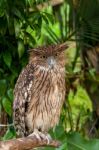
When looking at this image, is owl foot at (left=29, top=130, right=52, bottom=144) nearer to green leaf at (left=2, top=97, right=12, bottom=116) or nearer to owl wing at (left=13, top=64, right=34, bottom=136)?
owl wing at (left=13, top=64, right=34, bottom=136)

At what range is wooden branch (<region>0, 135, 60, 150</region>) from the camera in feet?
15.0

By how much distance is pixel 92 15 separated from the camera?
611cm

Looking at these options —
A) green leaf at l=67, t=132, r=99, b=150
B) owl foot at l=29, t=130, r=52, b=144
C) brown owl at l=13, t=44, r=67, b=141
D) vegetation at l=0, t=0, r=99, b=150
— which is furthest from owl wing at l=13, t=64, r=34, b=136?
green leaf at l=67, t=132, r=99, b=150

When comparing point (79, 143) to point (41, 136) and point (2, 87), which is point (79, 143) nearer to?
point (41, 136)

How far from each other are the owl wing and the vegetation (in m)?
0.27

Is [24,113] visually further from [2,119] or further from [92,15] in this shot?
[92,15]

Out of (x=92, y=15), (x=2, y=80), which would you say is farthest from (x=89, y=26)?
(x=2, y=80)

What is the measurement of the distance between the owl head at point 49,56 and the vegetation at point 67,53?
1.59 feet

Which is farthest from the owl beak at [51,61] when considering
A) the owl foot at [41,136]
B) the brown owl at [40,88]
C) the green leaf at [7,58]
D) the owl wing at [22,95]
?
the green leaf at [7,58]

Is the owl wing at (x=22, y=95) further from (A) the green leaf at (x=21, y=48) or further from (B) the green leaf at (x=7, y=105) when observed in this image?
(A) the green leaf at (x=21, y=48)

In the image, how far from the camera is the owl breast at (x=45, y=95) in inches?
203

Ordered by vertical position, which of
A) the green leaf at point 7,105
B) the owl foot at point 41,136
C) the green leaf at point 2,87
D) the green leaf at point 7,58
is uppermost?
the green leaf at point 7,58

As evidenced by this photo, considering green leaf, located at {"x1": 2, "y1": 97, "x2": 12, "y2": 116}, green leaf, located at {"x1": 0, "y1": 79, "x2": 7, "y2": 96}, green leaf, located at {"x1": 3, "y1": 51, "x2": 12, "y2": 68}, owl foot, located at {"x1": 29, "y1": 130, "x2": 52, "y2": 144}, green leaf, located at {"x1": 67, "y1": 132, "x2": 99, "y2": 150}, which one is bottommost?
green leaf, located at {"x1": 67, "y1": 132, "x2": 99, "y2": 150}

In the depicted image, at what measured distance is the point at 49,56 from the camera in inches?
202
